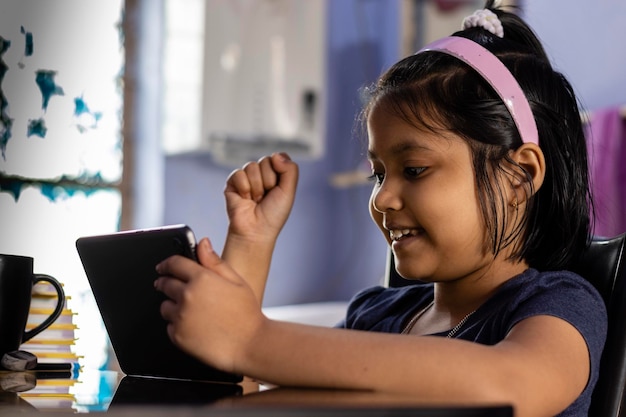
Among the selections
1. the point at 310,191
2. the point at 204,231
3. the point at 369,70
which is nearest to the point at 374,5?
the point at 369,70

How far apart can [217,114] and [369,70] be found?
82 cm

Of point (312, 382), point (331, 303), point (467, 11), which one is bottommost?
point (331, 303)

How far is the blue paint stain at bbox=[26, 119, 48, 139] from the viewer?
8.38 ft

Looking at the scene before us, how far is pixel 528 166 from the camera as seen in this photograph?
1021mm

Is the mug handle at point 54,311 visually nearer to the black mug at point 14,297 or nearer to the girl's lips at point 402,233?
the black mug at point 14,297

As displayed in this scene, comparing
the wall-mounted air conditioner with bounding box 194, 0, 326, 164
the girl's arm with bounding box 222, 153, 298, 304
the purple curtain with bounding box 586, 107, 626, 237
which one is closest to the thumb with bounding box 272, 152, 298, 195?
the girl's arm with bounding box 222, 153, 298, 304

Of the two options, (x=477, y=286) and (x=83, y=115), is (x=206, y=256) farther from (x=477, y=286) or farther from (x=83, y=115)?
(x=83, y=115)

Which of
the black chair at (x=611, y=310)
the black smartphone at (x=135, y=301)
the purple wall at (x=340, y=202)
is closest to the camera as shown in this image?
the black smartphone at (x=135, y=301)

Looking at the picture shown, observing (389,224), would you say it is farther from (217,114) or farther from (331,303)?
(331,303)

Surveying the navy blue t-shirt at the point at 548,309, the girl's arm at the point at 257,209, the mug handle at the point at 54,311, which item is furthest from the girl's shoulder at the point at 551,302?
the mug handle at the point at 54,311

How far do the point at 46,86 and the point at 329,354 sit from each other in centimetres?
222

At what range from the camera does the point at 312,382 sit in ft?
1.98

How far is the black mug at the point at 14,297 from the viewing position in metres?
0.84

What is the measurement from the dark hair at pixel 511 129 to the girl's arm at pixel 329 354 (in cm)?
37
